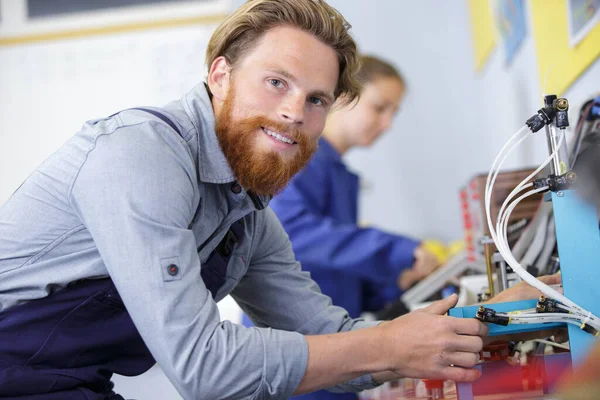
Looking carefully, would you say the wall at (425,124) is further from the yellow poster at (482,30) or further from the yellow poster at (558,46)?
the yellow poster at (558,46)

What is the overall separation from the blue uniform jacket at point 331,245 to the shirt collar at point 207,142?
3.66 ft

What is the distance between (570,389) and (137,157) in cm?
71

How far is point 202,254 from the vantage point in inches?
51.5

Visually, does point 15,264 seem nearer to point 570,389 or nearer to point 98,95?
point 570,389

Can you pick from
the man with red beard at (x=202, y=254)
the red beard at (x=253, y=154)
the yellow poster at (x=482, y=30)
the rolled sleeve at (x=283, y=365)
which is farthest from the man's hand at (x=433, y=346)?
the yellow poster at (x=482, y=30)

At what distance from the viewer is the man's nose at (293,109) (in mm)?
1297

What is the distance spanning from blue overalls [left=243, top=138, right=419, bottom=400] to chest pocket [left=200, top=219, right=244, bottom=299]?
100 centimetres

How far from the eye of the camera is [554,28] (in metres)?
2.02

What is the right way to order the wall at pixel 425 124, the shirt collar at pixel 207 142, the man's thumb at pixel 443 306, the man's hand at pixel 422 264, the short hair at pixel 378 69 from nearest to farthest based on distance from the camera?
the man's thumb at pixel 443 306
the shirt collar at pixel 207 142
the man's hand at pixel 422 264
the short hair at pixel 378 69
the wall at pixel 425 124

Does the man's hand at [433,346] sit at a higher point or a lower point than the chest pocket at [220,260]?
lower

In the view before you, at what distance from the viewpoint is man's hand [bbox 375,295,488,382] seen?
1045 millimetres

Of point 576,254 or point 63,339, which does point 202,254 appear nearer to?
point 63,339

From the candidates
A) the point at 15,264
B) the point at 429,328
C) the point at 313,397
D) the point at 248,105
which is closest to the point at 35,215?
the point at 15,264

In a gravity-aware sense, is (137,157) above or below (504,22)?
below
